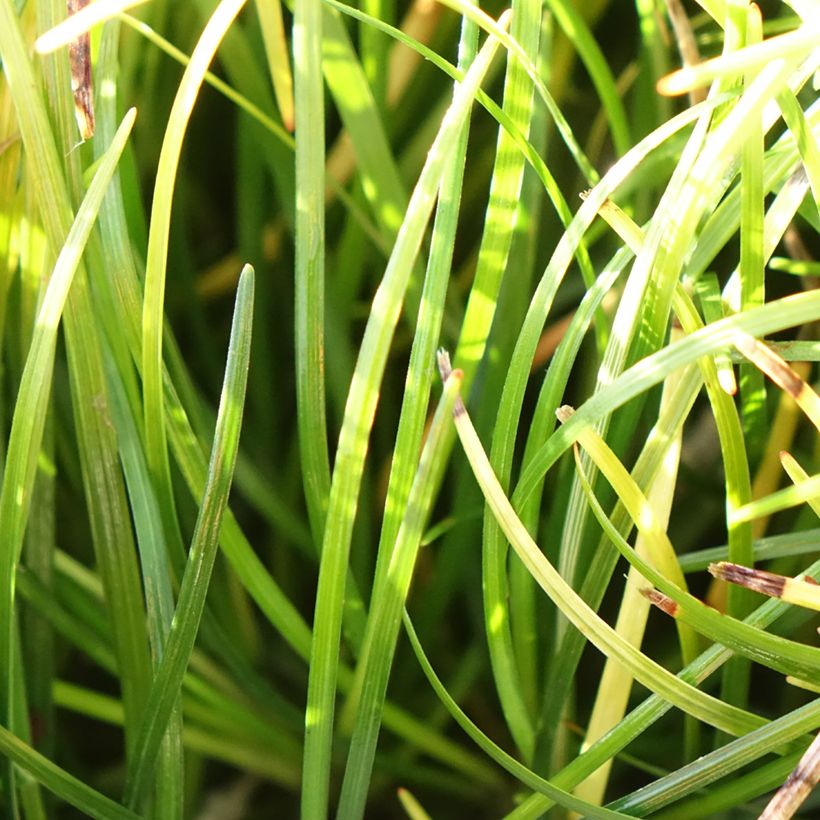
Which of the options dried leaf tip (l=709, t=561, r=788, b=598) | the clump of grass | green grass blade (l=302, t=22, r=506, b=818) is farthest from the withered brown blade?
dried leaf tip (l=709, t=561, r=788, b=598)

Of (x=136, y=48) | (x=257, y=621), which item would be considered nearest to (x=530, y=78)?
(x=136, y=48)

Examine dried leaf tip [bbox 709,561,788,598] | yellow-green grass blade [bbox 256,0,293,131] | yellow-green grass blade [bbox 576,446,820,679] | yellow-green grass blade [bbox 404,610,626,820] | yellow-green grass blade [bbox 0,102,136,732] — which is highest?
yellow-green grass blade [bbox 256,0,293,131]

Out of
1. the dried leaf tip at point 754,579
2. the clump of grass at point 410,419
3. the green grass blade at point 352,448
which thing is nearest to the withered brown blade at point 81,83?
the clump of grass at point 410,419

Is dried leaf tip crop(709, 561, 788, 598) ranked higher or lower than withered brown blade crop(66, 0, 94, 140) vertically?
lower

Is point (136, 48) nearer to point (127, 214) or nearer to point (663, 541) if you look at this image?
point (127, 214)

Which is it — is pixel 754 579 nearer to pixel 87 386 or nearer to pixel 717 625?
pixel 717 625

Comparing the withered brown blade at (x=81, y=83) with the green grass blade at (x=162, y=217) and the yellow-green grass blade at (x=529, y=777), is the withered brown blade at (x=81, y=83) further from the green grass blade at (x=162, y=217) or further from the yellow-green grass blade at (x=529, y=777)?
the yellow-green grass blade at (x=529, y=777)

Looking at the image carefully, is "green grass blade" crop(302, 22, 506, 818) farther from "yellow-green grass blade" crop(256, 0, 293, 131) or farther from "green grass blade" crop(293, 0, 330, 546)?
"yellow-green grass blade" crop(256, 0, 293, 131)

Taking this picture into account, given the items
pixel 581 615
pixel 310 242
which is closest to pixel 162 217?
pixel 310 242
